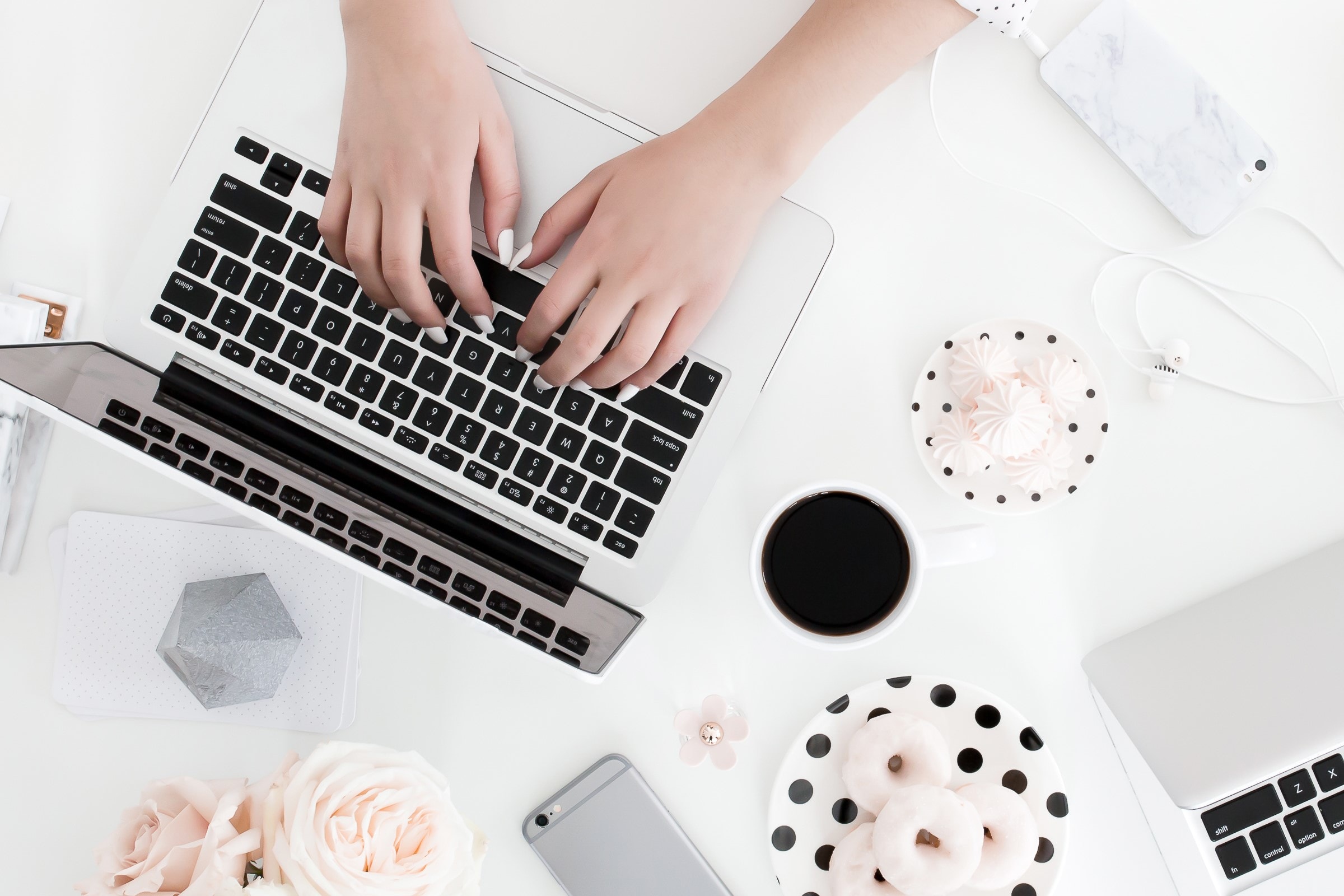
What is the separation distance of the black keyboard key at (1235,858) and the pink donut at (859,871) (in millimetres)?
230

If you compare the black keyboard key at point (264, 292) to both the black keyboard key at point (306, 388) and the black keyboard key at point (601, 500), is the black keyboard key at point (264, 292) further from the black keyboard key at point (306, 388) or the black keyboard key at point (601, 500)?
the black keyboard key at point (601, 500)

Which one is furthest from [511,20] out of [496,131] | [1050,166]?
[1050,166]

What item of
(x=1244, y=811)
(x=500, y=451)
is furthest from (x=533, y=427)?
(x=1244, y=811)

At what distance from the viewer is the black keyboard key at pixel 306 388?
0.60 m

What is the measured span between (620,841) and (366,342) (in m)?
0.47

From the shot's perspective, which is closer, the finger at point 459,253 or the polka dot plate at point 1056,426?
the finger at point 459,253

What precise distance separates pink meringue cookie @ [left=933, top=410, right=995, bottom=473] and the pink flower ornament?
279 mm

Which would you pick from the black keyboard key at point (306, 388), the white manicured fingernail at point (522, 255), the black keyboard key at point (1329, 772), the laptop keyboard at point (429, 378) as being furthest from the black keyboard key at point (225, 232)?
the black keyboard key at point (1329, 772)

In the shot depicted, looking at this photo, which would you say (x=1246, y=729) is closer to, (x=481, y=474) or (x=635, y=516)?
(x=635, y=516)

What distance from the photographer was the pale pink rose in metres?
0.53

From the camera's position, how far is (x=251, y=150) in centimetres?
60

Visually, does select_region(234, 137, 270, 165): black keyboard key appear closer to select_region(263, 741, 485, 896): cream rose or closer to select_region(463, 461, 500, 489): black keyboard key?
select_region(463, 461, 500, 489): black keyboard key

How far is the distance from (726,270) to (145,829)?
580mm

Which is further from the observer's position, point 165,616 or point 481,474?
point 165,616
